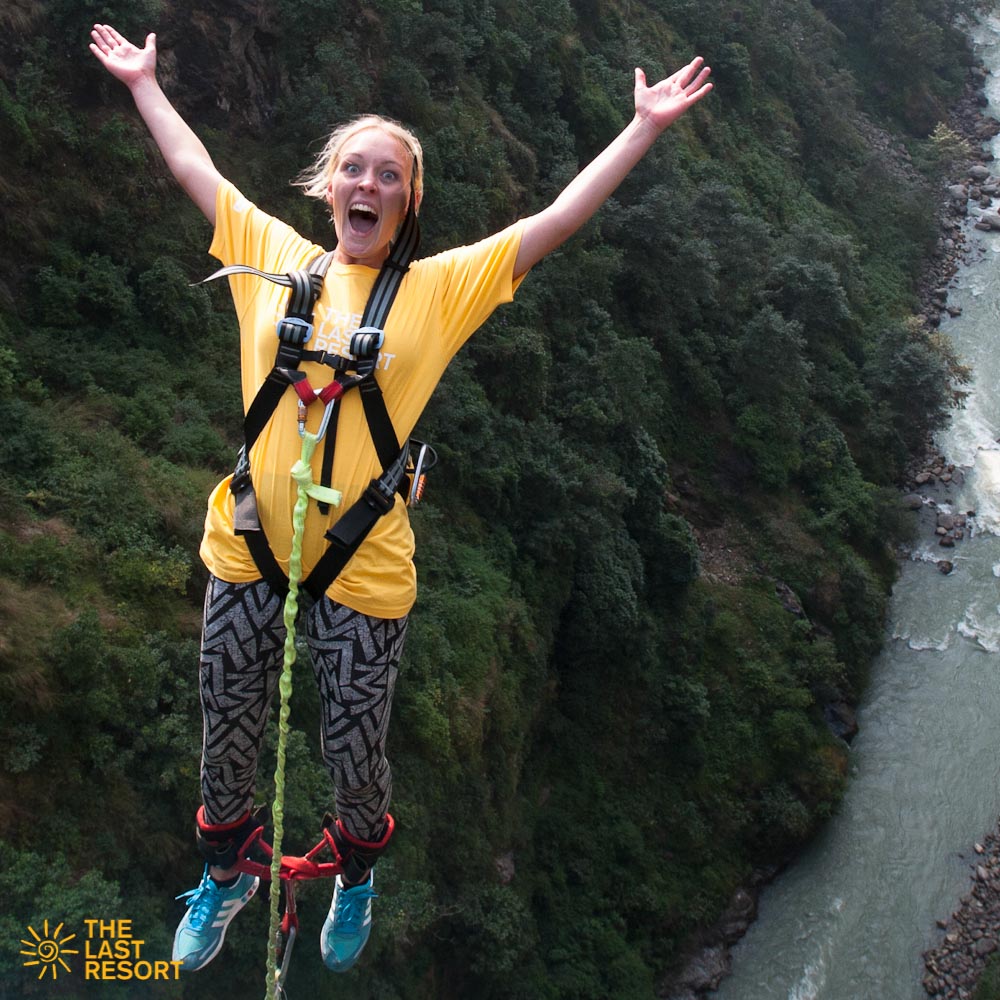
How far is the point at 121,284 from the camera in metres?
13.1

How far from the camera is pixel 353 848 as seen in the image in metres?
3.74

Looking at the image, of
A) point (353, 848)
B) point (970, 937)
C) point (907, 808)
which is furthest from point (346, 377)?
point (907, 808)

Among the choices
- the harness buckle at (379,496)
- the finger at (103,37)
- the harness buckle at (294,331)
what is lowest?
the harness buckle at (379,496)

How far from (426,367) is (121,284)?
11391 mm

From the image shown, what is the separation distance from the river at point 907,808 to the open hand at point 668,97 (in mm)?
15568

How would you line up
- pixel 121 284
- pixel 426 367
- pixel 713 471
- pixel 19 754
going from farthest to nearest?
pixel 713 471
pixel 121 284
pixel 19 754
pixel 426 367

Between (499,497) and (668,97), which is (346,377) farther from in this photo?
(499,497)

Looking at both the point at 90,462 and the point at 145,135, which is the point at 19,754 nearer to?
the point at 90,462

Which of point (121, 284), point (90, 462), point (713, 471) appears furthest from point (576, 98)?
point (90, 462)

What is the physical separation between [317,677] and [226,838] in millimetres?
1041

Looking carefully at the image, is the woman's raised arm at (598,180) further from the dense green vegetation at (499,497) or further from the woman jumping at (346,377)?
the dense green vegetation at (499,497)

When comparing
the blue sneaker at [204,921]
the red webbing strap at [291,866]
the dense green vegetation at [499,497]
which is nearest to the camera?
the red webbing strap at [291,866]

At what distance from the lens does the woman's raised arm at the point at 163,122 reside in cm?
324

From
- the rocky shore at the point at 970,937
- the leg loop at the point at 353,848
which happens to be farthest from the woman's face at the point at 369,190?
the rocky shore at the point at 970,937
